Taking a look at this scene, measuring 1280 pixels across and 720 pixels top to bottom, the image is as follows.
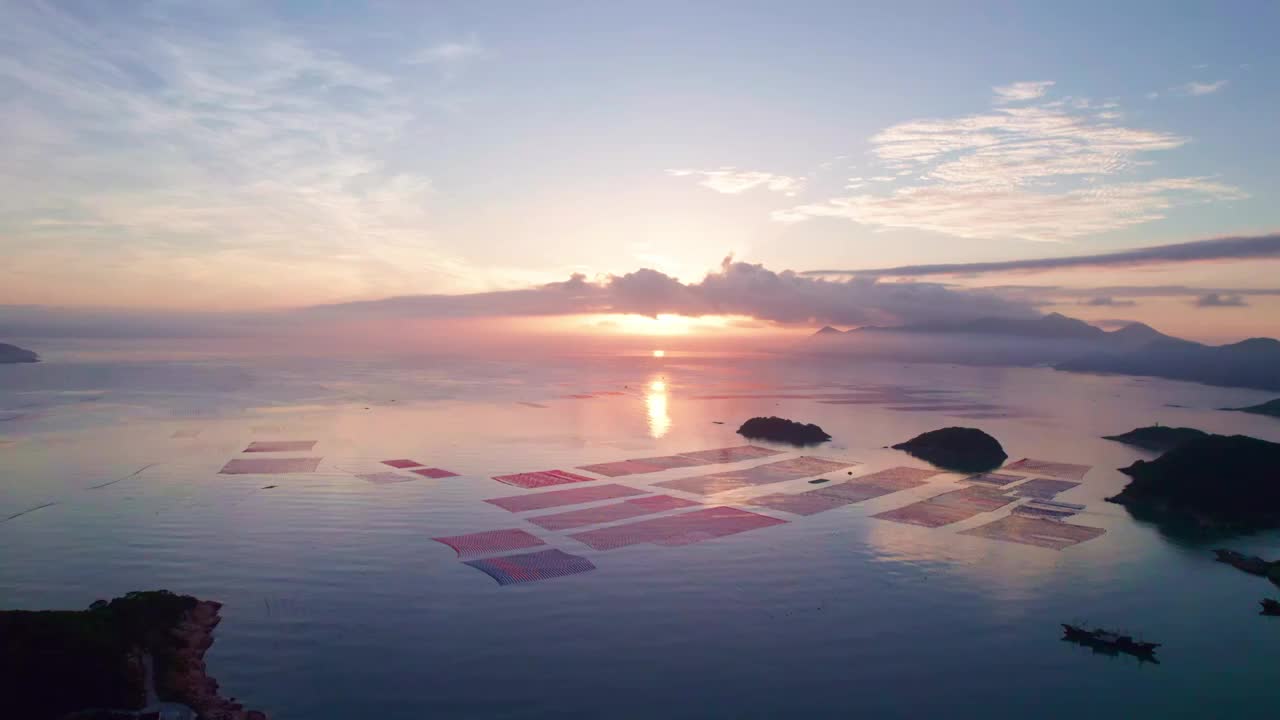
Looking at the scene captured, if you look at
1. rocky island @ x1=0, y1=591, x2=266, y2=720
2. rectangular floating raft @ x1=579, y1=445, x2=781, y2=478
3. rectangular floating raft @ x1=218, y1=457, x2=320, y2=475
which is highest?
rocky island @ x1=0, y1=591, x2=266, y2=720

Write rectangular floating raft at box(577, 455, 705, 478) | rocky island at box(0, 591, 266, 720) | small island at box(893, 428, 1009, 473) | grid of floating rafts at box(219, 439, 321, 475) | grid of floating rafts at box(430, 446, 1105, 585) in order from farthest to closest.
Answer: small island at box(893, 428, 1009, 473) → rectangular floating raft at box(577, 455, 705, 478) → grid of floating rafts at box(219, 439, 321, 475) → grid of floating rafts at box(430, 446, 1105, 585) → rocky island at box(0, 591, 266, 720)

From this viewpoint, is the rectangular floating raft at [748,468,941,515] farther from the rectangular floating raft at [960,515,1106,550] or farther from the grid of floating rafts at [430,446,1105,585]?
the rectangular floating raft at [960,515,1106,550]

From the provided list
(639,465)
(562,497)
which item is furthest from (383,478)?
(639,465)

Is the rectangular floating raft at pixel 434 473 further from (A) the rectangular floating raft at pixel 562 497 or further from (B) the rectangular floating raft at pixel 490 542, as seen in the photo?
(B) the rectangular floating raft at pixel 490 542

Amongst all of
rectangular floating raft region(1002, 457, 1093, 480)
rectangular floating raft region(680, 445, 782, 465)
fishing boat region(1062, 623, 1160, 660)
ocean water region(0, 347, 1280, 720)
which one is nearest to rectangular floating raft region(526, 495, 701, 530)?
ocean water region(0, 347, 1280, 720)

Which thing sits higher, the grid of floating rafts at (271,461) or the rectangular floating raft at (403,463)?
the grid of floating rafts at (271,461)

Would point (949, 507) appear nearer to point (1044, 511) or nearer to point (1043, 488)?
point (1044, 511)

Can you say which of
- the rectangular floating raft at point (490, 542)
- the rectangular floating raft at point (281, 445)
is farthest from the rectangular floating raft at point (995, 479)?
the rectangular floating raft at point (281, 445)
